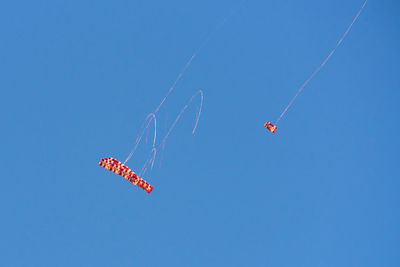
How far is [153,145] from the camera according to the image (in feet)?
32.2

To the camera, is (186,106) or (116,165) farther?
(186,106)

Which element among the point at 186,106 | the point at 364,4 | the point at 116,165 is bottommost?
the point at 116,165

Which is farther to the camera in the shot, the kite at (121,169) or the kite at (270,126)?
the kite at (270,126)

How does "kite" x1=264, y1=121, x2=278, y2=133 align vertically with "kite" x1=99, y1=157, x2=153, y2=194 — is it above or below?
above

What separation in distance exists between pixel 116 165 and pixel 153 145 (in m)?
1.40

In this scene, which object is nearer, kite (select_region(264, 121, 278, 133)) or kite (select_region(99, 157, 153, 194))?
kite (select_region(99, 157, 153, 194))

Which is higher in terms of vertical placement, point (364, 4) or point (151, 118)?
point (364, 4)

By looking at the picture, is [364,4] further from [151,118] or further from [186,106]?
[151,118]

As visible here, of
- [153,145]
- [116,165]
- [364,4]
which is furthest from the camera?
[364,4]

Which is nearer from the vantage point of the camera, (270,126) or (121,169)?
(121,169)

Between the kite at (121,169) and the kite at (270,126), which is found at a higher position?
the kite at (270,126)

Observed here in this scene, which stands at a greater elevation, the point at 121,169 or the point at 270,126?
the point at 270,126

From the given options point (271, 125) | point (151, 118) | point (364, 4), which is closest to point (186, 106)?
point (151, 118)

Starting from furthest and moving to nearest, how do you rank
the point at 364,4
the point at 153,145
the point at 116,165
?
1. the point at 364,4
2. the point at 153,145
3. the point at 116,165
